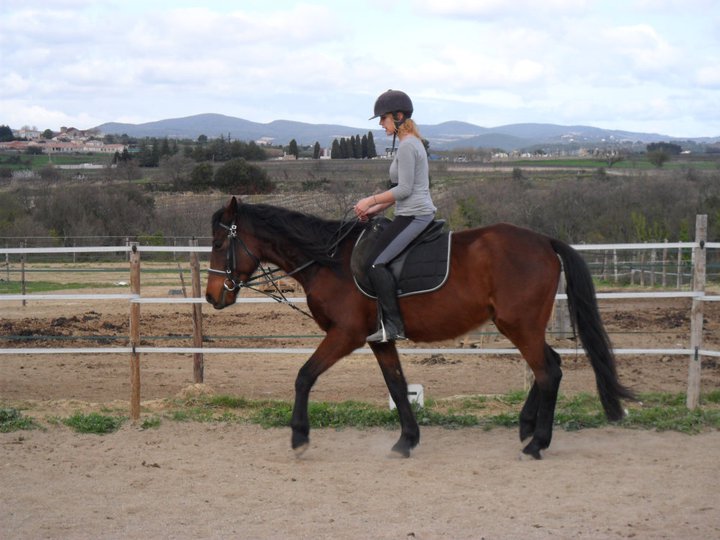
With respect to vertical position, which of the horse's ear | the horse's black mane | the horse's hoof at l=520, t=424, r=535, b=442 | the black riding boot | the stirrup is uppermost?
the horse's ear

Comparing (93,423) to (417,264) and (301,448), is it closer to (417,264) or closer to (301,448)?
(301,448)

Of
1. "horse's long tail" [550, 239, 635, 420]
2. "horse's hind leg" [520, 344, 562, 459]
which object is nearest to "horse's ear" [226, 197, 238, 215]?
"horse's long tail" [550, 239, 635, 420]

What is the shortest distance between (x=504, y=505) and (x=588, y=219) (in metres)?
31.5

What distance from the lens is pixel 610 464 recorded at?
5.96 m

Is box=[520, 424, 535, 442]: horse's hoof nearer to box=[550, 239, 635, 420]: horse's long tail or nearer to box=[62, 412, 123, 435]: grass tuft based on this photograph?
box=[550, 239, 635, 420]: horse's long tail

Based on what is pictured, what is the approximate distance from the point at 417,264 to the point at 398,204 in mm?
499

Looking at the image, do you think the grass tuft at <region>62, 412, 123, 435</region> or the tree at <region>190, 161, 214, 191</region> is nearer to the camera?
the grass tuft at <region>62, 412, 123, 435</region>

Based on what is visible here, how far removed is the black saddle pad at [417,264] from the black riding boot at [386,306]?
0.28ft

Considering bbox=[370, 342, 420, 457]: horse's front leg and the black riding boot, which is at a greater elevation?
the black riding boot

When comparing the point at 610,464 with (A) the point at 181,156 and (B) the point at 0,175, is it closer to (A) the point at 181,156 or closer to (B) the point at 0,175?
(A) the point at 181,156

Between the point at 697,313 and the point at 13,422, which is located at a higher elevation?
the point at 697,313

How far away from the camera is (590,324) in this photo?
6422 mm

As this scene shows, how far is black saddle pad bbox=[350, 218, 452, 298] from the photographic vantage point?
6.24 m

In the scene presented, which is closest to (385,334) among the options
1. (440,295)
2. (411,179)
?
(440,295)
